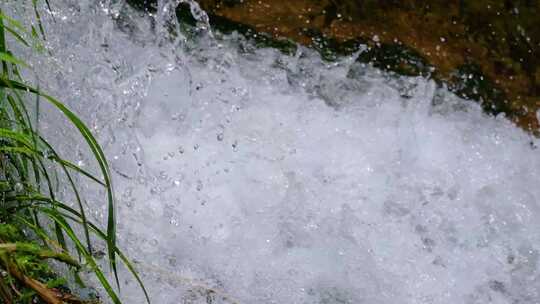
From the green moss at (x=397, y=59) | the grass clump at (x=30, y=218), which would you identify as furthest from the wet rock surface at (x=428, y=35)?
the grass clump at (x=30, y=218)

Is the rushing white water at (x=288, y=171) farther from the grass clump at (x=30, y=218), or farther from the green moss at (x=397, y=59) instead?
the grass clump at (x=30, y=218)

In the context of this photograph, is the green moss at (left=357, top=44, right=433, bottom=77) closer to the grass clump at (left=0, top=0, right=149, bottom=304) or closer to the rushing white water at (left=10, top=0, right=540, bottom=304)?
the rushing white water at (left=10, top=0, right=540, bottom=304)

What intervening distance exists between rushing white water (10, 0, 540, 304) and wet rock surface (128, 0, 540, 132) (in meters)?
0.08

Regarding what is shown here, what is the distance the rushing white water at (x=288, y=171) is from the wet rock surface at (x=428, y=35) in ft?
0.26

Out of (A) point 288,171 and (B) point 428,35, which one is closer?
(A) point 288,171

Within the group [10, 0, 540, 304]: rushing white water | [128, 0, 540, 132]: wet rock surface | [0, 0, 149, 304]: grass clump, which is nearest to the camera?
[0, 0, 149, 304]: grass clump

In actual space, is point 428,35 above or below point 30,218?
below

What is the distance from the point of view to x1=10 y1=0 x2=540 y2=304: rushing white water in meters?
2.53

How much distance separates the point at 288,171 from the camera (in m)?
2.97

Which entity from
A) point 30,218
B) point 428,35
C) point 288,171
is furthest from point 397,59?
point 30,218

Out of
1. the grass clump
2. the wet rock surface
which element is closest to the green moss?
the wet rock surface

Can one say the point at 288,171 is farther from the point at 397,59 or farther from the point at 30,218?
the point at 30,218

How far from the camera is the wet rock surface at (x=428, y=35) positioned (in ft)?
11.5

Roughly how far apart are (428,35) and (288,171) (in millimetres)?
1045
